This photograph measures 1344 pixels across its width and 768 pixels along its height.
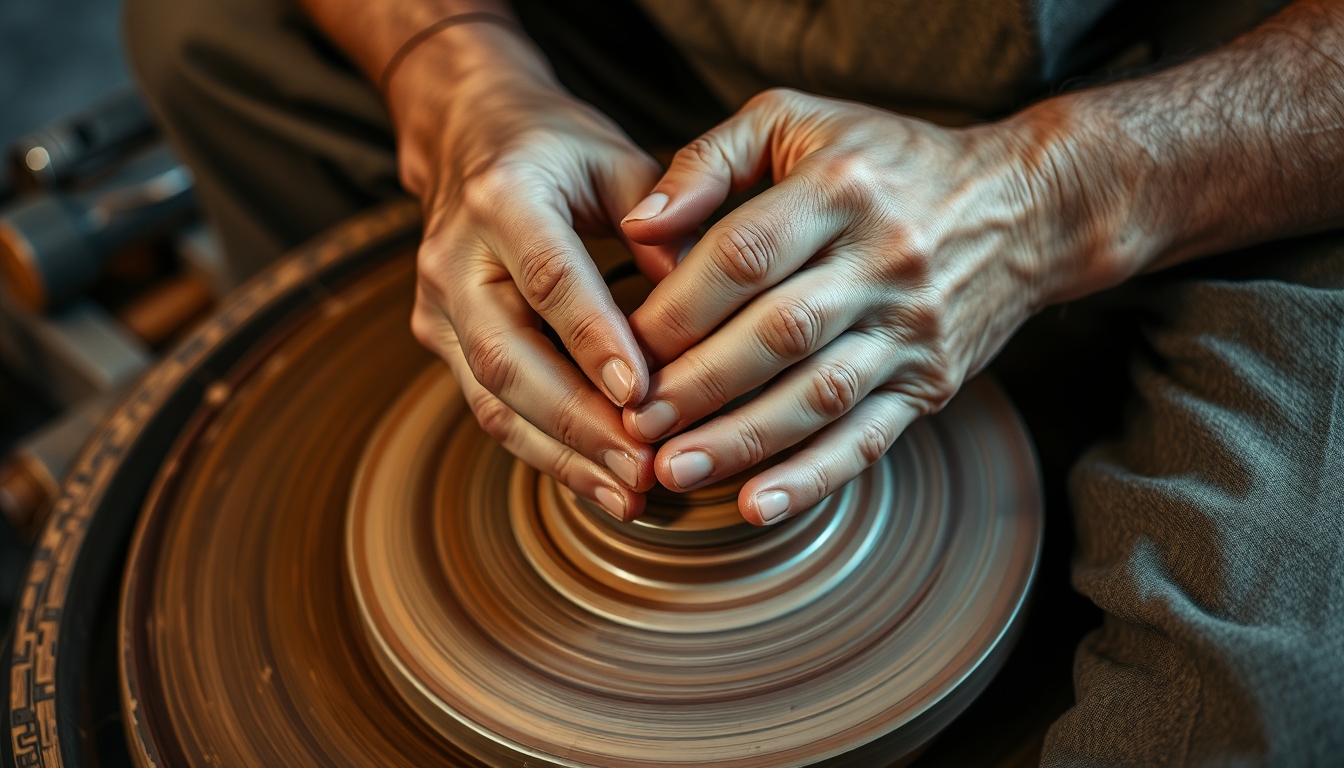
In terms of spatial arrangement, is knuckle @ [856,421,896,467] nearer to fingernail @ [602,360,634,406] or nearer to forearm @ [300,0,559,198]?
fingernail @ [602,360,634,406]

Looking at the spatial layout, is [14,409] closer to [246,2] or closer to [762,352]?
[246,2]

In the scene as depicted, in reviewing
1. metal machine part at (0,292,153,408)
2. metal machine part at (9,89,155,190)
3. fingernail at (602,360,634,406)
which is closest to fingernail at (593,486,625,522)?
fingernail at (602,360,634,406)

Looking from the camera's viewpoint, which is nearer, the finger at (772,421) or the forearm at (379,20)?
the finger at (772,421)

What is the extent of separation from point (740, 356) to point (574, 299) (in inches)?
5.9

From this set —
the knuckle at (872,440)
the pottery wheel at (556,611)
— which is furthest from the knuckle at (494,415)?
the knuckle at (872,440)

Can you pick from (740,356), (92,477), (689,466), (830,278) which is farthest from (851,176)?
(92,477)

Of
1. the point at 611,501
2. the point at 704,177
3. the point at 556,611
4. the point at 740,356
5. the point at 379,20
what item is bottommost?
the point at 556,611

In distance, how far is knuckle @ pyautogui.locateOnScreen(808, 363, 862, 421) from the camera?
823mm

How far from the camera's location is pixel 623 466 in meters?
0.82

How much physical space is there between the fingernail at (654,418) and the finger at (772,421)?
0.02 m

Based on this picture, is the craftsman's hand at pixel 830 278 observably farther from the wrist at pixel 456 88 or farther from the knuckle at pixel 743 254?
the wrist at pixel 456 88

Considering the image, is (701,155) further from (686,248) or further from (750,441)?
(750,441)

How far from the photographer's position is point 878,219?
0.86 metres

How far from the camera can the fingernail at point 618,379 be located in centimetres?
77
